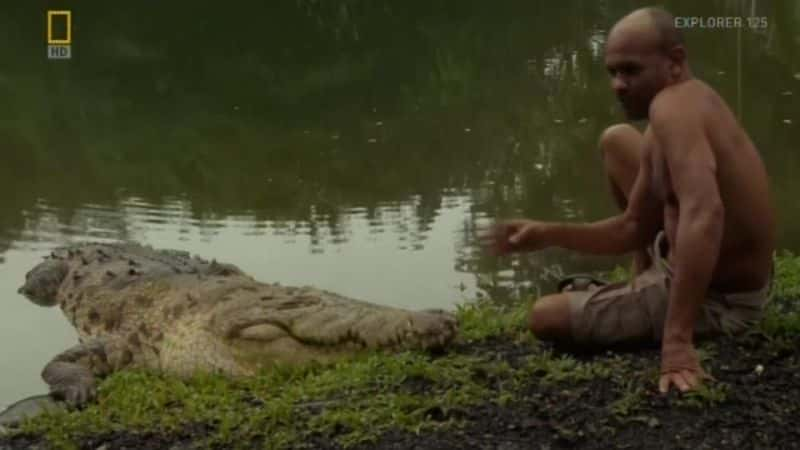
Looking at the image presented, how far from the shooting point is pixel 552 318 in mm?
4230

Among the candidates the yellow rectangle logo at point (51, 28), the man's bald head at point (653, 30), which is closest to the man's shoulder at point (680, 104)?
the man's bald head at point (653, 30)

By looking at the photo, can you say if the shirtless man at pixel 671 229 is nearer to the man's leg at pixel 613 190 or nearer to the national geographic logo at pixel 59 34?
the man's leg at pixel 613 190

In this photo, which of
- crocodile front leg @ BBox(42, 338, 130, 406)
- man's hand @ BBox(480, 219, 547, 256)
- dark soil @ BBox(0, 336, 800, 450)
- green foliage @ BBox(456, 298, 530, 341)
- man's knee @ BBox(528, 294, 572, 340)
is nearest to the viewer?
dark soil @ BBox(0, 336, 800, 450)

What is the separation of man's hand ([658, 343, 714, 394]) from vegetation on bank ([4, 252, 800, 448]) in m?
0.05

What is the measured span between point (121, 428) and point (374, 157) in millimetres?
6277

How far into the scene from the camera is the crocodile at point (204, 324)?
5.08 meters

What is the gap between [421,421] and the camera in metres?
3.76

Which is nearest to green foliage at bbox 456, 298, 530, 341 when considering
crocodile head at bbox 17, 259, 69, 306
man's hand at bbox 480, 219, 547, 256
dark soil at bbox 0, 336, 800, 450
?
man's hand at bbox 480, 219, 547, 256

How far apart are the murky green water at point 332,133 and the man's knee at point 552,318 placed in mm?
2319

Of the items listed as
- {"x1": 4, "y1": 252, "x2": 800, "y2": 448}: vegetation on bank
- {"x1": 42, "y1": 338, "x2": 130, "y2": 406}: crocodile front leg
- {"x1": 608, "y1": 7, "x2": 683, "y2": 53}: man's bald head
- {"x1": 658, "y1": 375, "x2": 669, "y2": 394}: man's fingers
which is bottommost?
{"x1": 42, "y1": 338, "x2": 130, "y2": 406}: crocodile front leg

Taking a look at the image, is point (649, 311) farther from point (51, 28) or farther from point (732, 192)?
point (51, 28)

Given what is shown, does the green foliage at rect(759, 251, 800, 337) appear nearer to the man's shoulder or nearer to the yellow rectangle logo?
the man's shoulder

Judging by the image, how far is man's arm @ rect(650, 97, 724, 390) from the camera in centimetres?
357

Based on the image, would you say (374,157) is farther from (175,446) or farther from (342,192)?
(175,446)
